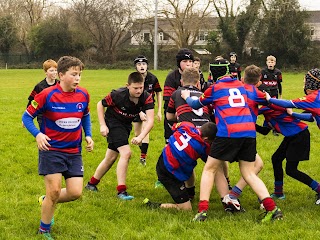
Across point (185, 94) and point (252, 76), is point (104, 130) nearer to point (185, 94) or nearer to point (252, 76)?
point (185, 94)

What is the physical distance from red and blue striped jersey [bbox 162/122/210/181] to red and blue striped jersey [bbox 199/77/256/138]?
0.42m

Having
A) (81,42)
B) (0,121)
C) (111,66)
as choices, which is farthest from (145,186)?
(81,42)

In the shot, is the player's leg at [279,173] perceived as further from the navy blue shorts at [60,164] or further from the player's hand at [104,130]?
the navy blue shorts at [60,164]

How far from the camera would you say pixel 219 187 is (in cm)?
592

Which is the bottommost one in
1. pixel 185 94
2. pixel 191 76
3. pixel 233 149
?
pixel 233 149

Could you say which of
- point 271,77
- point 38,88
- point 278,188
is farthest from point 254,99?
point 271,77

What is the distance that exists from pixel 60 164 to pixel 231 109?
6.65 ft

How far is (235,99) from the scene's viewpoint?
17.6 ft

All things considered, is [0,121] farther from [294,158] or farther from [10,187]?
[294,158]

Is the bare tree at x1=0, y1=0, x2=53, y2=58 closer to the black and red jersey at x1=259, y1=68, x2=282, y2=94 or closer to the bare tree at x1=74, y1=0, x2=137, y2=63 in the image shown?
the bare tree at x1=74, y1=0, x2=137, y2=63

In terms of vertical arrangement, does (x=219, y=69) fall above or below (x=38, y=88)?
above

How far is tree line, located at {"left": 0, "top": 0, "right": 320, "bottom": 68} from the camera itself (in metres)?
47.4

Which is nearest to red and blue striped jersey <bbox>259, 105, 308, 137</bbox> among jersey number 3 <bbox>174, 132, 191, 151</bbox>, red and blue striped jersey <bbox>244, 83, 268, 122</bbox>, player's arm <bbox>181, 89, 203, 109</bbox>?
red and blue striped jersey <bbox>244, 83, 268, 122</bbox>

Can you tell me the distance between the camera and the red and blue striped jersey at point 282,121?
6117 millimetres
